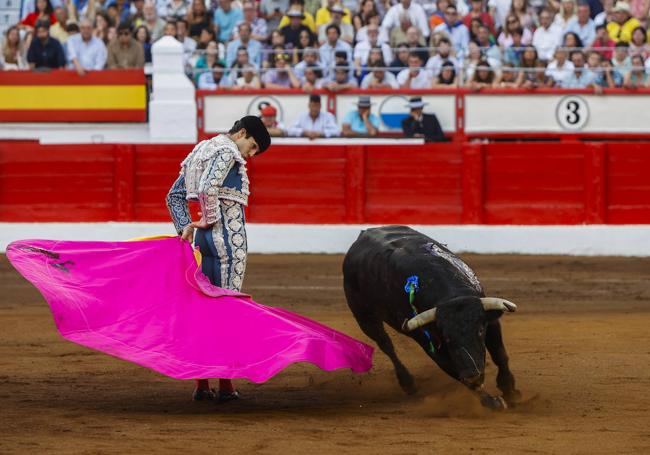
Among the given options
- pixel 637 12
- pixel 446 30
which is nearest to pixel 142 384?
pixel 446 30

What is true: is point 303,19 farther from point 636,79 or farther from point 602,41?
point 636,79

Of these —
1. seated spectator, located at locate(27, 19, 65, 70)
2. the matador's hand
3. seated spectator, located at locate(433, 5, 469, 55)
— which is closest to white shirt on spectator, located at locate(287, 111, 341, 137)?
seated spectator, located at locate(433, 5, 469, 55)

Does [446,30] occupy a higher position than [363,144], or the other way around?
[446,30]

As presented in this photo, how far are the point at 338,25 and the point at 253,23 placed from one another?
40.4 inches

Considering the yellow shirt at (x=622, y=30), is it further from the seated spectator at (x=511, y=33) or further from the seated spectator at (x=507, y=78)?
the seated spectator at (x=507, y=78)

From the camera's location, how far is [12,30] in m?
15.7

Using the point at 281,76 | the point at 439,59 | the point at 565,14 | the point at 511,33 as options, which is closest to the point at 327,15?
the point at 281,76

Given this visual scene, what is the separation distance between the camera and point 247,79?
15477 millimetres

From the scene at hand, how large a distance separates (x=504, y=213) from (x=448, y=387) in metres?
7.34

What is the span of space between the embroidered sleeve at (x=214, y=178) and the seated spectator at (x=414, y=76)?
925cm

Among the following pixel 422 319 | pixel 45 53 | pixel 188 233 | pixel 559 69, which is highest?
pixel 45 53

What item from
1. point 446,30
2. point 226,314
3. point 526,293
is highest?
point 446,30

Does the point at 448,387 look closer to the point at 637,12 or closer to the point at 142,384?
the point at 142,384

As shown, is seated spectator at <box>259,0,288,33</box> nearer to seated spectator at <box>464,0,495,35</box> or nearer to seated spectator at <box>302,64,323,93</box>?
seated spectator at <box>302,64,323,93</box>
